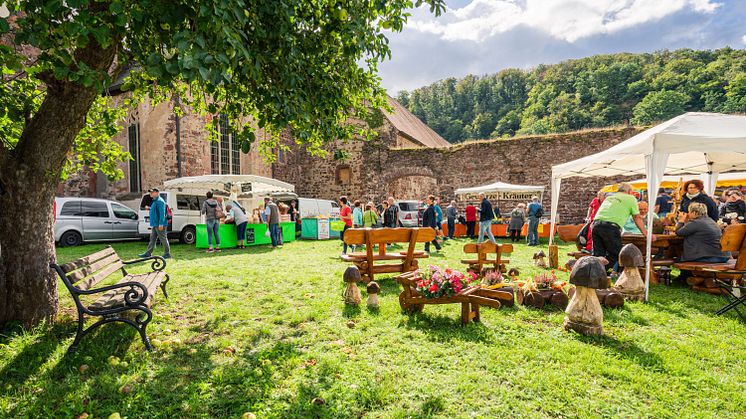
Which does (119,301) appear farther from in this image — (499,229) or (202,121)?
(202,121)

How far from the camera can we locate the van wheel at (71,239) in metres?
11.5

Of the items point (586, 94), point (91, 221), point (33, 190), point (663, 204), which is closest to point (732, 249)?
point (663, 204)

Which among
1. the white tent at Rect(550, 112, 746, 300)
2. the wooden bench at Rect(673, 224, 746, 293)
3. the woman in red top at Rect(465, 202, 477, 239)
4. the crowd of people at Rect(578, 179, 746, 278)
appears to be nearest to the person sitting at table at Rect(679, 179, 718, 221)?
the crowd of people at Rect(578, 179, 746, 278)

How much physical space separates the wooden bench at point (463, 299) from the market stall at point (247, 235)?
8.16 metres

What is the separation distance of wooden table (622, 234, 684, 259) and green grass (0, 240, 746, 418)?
5.41ft

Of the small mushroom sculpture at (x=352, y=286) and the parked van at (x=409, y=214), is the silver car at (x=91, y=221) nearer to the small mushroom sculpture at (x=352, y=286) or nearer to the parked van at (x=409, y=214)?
the parked van at (x=409, y=214)

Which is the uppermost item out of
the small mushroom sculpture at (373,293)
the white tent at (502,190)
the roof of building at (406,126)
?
the roof of building at (406,126)

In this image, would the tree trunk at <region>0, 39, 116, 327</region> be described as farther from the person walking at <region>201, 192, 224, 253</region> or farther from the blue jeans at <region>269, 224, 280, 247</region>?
the blue jeans at <region>269, 224, 280, 247</region>

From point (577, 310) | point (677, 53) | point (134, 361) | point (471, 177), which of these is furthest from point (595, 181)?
point (677, 53)

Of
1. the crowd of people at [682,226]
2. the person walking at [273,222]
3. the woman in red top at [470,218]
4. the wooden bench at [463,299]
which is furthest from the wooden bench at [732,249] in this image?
the woman in red top at [470,218]

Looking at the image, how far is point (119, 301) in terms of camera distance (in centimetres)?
359

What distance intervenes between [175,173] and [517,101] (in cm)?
6665

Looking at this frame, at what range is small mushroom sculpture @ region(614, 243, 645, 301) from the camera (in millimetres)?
4891

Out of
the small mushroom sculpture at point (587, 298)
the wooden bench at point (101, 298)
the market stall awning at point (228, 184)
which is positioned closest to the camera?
the wooden bench at point (101, 298)
